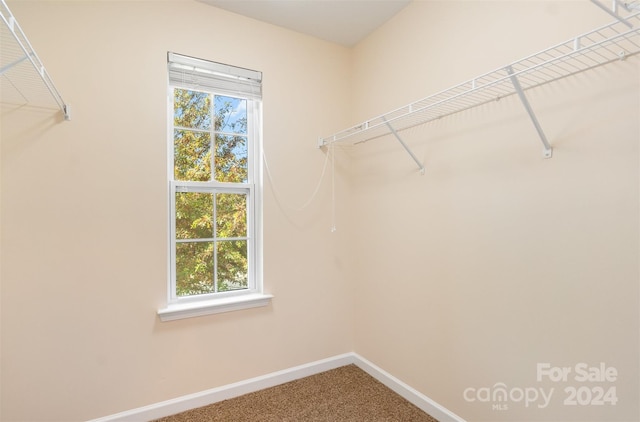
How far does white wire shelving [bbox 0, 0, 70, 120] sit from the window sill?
1217 mm

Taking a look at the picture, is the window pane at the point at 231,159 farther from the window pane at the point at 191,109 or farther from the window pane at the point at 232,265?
the window pane at the point at 232,265

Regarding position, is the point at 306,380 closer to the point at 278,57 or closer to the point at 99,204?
the point at 99,204

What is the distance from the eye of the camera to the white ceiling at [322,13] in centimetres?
213

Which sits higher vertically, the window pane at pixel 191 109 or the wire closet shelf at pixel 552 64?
the window pane at pixel 191 109

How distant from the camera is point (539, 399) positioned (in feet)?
4.91

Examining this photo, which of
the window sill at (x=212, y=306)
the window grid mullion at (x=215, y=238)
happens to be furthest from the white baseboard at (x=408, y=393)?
the window grid mullion at (x=215, y=238)

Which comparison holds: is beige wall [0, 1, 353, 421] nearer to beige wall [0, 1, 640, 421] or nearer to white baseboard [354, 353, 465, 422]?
beige wall [0, 1, 640, 421]

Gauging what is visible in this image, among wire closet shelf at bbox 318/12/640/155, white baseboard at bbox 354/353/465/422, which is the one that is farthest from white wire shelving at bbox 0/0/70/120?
white baseboard at bbox 354/353/465/422

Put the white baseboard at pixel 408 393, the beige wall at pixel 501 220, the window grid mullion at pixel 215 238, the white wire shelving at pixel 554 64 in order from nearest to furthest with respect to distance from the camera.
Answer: the white wire shelving at pixel 554 64, the beige wall at pixel 501 220, the white baseboard at pixel 408 393, the window grid mullion at pixel 215 238

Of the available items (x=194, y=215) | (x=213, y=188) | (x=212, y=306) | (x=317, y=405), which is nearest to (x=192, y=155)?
(x=213, y=188)

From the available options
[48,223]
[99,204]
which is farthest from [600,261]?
[48,223]

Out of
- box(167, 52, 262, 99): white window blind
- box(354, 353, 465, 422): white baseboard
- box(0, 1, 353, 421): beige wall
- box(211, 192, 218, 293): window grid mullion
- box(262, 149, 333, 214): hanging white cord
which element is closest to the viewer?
box(0, 1, 353, 421): beige wall

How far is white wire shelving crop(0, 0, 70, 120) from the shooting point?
51.5 inches

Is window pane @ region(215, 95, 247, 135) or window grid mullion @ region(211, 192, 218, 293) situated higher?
window pane @ region(215, 95, 247, 135)
